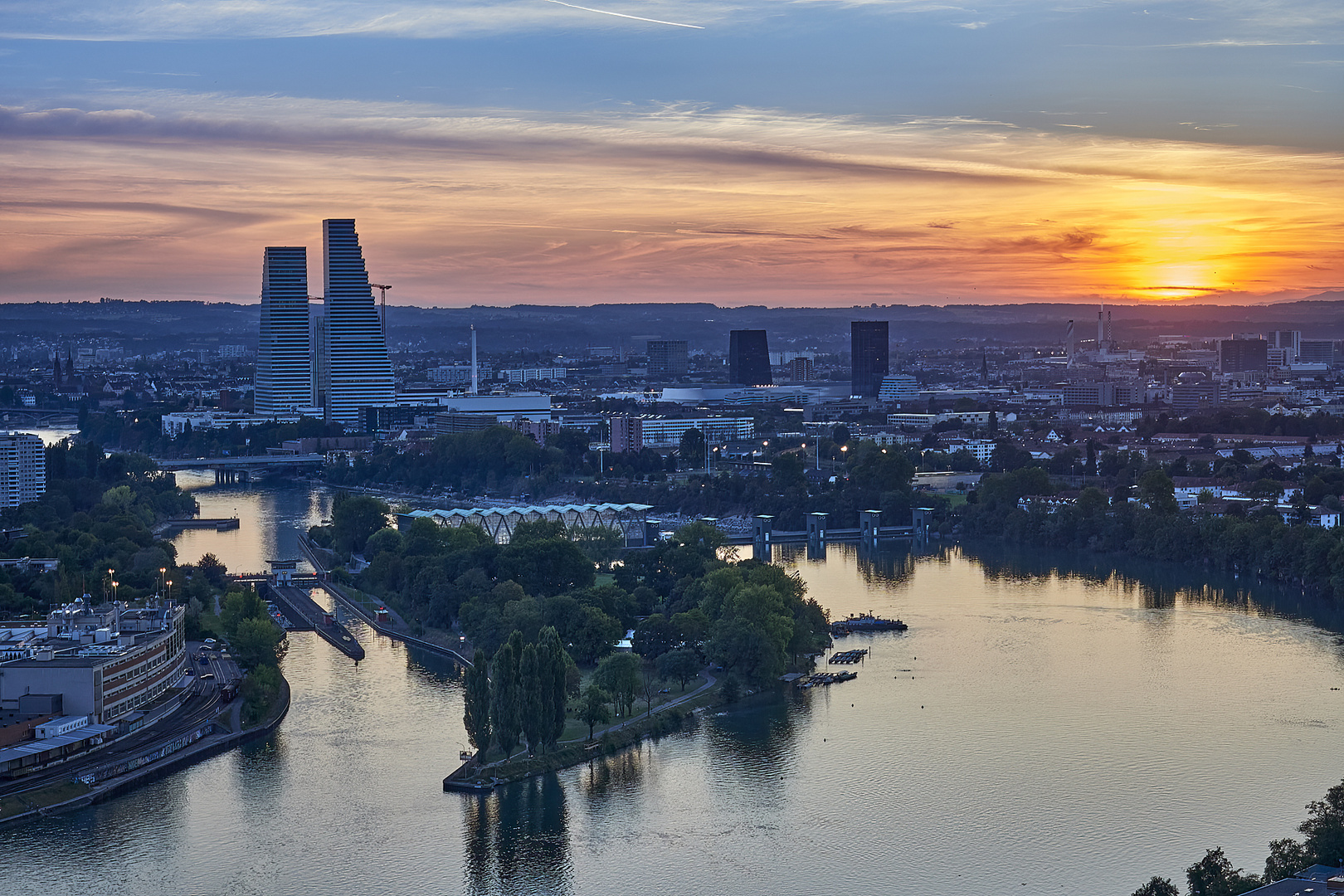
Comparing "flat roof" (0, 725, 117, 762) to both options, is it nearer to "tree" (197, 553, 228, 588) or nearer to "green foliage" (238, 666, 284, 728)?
"green foliage" (238, 666, 284, 728)

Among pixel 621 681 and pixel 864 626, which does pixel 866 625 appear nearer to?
pixel 864 626

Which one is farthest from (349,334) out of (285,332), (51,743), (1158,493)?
(51,743)

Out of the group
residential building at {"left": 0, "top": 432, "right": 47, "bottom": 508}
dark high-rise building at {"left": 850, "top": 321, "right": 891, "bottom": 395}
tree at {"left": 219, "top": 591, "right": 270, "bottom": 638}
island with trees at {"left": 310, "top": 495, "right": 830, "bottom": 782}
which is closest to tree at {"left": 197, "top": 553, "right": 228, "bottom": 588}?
island with trees at {"left": 310, "top": 495, "right": 830, "bottom": 782}

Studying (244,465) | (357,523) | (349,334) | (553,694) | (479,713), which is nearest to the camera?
(479,713)

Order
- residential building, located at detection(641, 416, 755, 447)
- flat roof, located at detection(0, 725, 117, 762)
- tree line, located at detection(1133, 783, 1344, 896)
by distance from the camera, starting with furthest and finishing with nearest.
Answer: residential building, located at detection(641, 416, 755, 447)
flat roof, located at detection(0, 725, 117, 762)
tree line, located at detection(1133, 783, 1344, 896)

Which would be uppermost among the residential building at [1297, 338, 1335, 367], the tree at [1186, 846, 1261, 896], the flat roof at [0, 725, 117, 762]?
the residential building at [1297, 338, 1335, 367]

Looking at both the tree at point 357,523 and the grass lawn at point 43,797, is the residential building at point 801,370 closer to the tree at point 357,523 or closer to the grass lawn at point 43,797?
the tree at point 357,523

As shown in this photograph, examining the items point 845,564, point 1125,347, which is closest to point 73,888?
point 845,564
